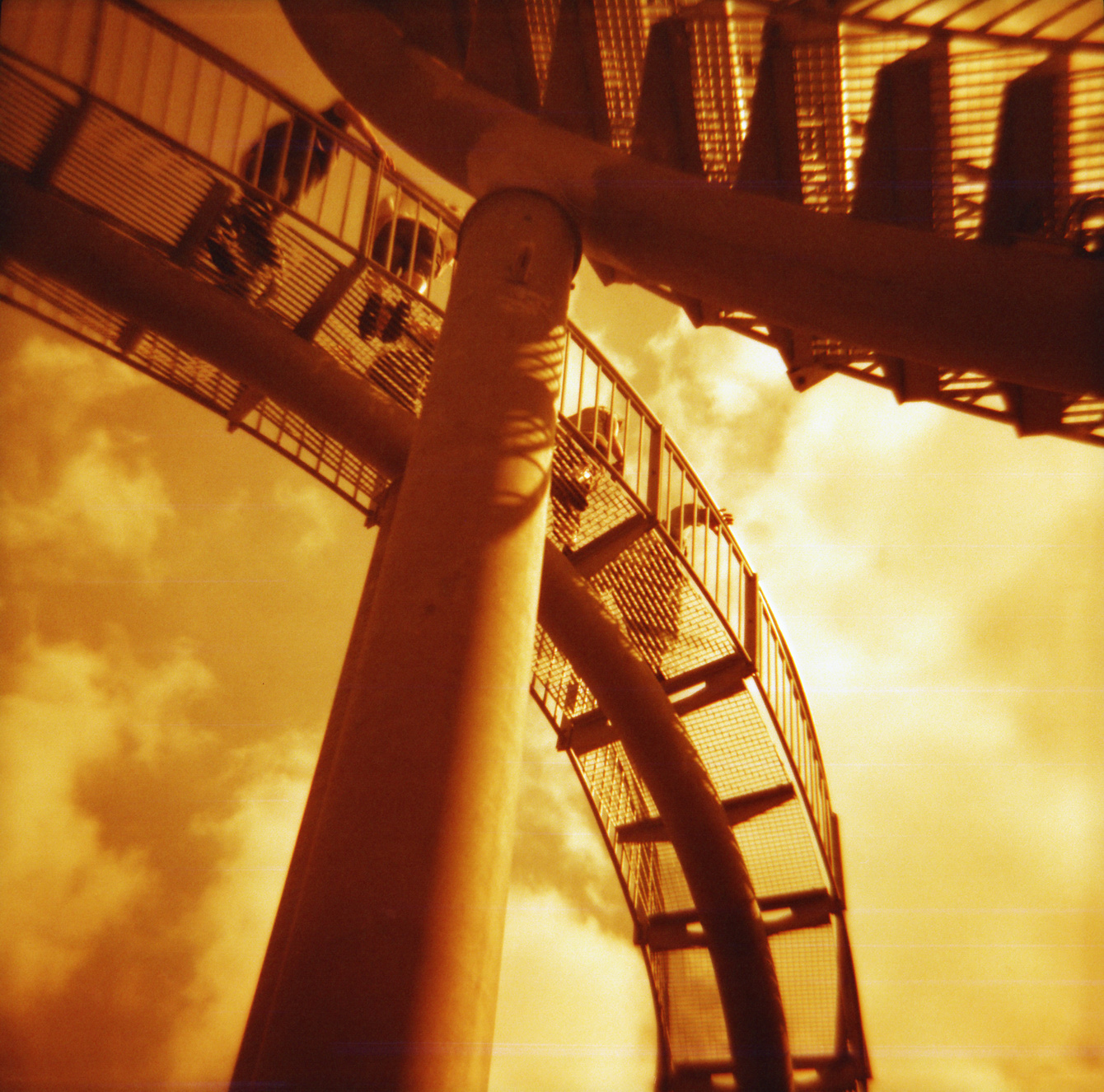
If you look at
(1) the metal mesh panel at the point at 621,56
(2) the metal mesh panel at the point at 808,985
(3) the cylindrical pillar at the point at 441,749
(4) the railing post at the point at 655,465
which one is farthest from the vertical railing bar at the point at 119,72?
(2) the metal mesh panel at the point at 808,985

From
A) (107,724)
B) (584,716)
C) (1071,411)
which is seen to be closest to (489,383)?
(1071,411)

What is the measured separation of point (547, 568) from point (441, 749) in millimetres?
5733

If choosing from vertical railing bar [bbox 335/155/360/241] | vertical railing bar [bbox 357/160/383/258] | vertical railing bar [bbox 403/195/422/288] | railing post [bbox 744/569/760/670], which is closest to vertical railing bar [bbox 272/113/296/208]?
vertical railing bar [bbox 335/155/360/241]

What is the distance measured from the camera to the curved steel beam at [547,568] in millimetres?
7738

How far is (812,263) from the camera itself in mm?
5727

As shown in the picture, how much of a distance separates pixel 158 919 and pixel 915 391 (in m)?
12.8

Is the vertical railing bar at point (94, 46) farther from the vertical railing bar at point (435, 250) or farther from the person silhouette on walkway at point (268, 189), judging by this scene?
the vertical railing bar at point (435, 250)

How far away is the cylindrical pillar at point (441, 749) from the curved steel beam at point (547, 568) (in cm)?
341

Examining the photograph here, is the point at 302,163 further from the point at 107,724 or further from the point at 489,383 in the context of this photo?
the point at 107,724

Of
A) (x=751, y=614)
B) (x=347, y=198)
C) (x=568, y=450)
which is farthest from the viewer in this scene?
(x=751, y=614)

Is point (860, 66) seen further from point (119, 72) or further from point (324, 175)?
point (119, 72)

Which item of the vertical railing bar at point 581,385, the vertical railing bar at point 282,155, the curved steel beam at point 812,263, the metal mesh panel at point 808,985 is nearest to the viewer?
the curved steel beam at point 812,263

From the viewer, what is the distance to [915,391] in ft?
25.9

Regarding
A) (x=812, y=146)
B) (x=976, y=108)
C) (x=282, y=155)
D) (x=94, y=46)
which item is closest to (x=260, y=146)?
(x=282, y=155)
